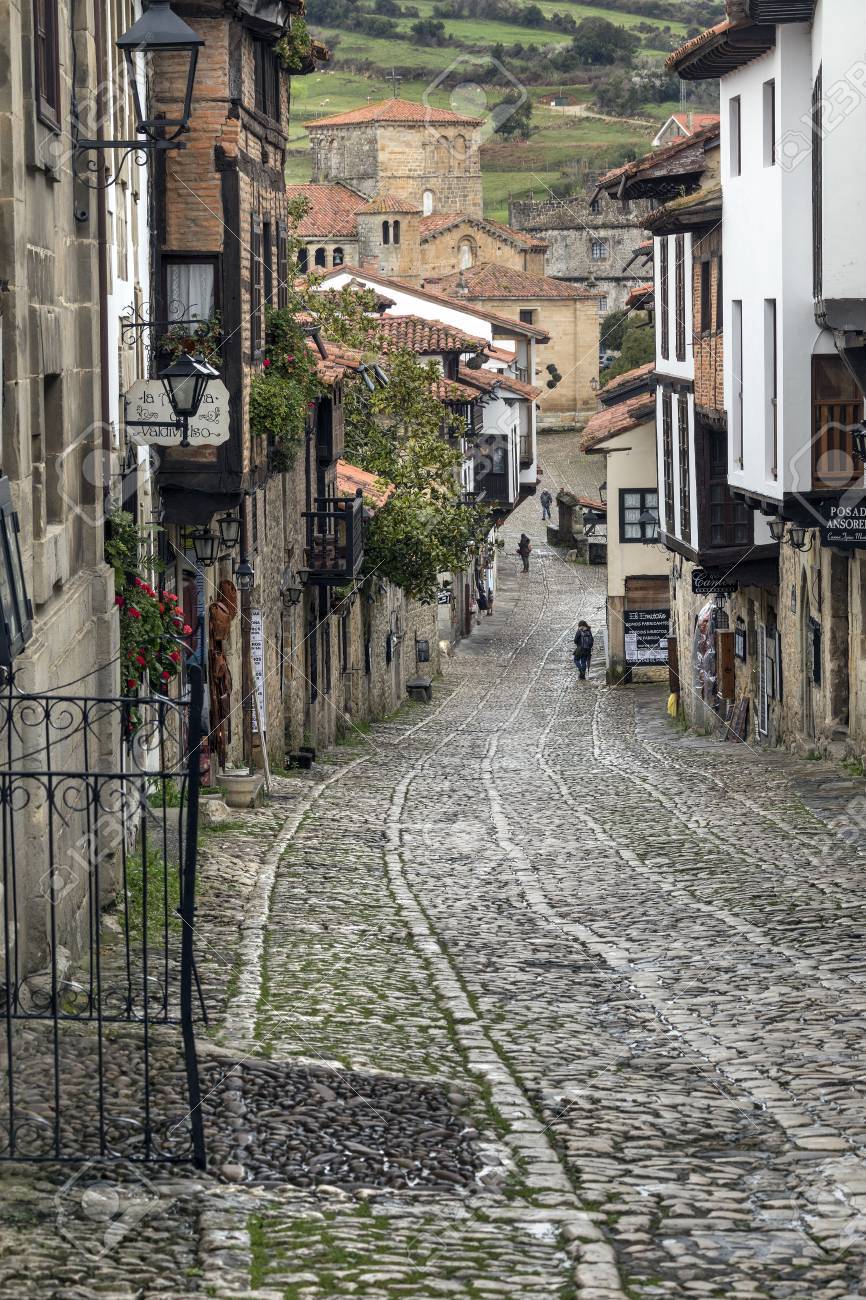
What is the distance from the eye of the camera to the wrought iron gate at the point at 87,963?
25.8 ft

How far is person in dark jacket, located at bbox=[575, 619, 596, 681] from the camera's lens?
48.5 m

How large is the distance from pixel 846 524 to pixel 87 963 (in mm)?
13967

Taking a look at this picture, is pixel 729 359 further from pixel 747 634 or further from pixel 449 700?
pixel 449 700

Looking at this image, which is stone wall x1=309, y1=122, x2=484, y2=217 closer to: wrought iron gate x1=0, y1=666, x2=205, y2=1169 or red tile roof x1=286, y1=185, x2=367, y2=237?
red tile roof x1=286, y1=185, x2=367, y2=237

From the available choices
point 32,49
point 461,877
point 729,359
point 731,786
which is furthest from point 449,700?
point 32,49

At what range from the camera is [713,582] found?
31.8 metres

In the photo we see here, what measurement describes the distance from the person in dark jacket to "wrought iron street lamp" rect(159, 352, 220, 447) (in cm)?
3252

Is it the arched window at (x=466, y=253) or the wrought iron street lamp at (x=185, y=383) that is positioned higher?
the arched window at (x=466, y=253)

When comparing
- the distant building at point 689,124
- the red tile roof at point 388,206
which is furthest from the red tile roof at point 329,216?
the distant building at point 689,124

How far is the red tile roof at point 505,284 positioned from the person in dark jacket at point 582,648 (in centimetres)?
5790

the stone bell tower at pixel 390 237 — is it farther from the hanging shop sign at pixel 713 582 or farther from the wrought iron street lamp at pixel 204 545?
the wrought iron street lamp at pixel 204 545

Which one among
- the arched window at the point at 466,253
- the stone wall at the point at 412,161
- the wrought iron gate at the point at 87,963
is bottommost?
the wrought iron gate at the point at 87,963

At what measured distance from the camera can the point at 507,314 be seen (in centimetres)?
10781

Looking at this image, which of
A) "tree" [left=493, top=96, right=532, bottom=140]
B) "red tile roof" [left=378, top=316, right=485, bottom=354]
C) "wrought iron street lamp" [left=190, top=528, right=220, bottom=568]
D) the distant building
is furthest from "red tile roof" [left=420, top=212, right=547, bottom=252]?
"wrought iron street lamp" [left=190, top=528, right=220, bottom=568]
